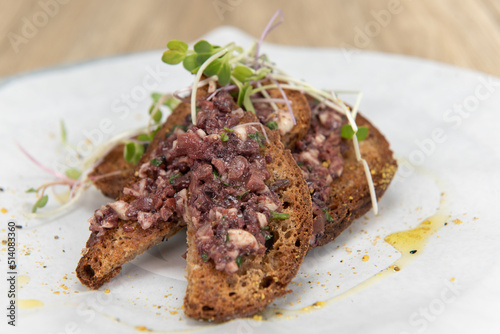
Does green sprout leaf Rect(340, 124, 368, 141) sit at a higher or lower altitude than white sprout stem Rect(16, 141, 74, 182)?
higher

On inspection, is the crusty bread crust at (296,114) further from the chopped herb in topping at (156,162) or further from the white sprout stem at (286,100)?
the chopped herb in topping at (156,162)

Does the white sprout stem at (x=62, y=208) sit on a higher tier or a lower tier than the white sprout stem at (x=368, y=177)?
lower

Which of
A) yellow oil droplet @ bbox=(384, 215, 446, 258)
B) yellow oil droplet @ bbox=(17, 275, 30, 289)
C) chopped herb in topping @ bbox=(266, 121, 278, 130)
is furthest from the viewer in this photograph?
chopped herb in topping @ bbox=(266, 121, 278, 130)

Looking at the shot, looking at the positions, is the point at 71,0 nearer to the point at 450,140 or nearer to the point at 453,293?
the point at 450,140

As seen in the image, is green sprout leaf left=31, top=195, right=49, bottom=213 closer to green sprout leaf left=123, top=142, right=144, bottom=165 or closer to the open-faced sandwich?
the open-faced sandwich

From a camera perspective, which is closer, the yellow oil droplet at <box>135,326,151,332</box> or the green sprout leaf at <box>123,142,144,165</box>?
the yellow oil droplet at <box>135,326,151,332</box>

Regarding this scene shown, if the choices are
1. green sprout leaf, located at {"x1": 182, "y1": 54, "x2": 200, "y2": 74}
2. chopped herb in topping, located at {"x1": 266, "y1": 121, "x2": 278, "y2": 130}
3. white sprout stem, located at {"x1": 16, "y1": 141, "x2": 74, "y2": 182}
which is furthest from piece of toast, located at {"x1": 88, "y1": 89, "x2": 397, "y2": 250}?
green sprout leaf, located at {"x1": 182, "y1": 54, "x2": 200, "y2": 74}

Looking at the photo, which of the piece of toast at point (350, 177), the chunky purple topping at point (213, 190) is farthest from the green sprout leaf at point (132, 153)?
the chunky purple topping at point (213, 190)
